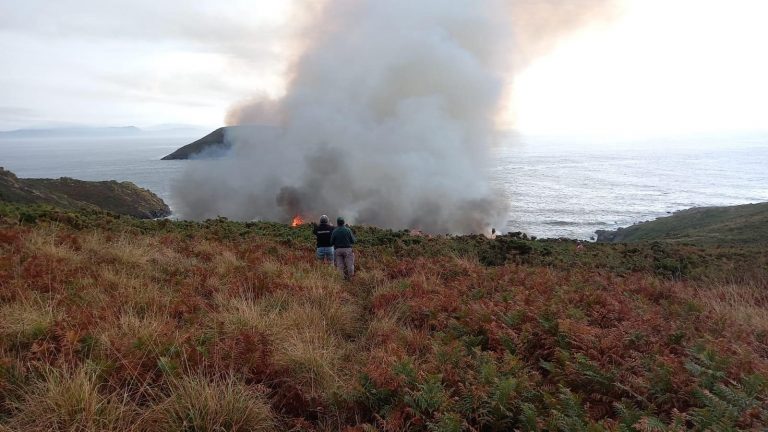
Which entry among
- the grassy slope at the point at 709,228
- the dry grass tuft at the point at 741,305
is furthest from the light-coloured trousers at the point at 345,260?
the grassy slope at the point at 709,228

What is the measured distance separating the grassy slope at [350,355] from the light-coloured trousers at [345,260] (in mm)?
3948

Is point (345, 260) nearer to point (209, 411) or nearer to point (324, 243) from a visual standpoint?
point (324, 243)

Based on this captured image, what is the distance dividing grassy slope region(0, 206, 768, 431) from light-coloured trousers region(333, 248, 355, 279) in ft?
13.0

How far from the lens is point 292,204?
68.1 m

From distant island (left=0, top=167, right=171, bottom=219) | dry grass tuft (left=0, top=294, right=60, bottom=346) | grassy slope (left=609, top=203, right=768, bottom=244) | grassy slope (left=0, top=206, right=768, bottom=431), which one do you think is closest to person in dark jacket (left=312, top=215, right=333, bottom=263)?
grassy slope (left=0, top=206, right=768, bottom=431)

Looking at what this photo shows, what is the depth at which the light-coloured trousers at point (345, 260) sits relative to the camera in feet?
41.9

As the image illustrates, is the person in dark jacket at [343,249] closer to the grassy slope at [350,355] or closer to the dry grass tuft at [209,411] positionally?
the grassy slope at [350,355]

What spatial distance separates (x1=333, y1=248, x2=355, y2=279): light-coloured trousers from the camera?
503 inches

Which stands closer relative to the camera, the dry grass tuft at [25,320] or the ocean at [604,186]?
the dry grass tuft at [25,320]

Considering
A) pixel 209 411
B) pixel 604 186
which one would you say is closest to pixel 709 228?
pixel 604 186

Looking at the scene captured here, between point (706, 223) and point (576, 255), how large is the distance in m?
51.7

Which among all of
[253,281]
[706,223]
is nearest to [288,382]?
[253,281]

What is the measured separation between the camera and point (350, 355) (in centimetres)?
554

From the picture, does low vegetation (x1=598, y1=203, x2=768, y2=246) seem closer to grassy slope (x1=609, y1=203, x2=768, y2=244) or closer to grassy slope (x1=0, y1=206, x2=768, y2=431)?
grassy slope (x1=609, y1=203, x2=768, y2=244)
